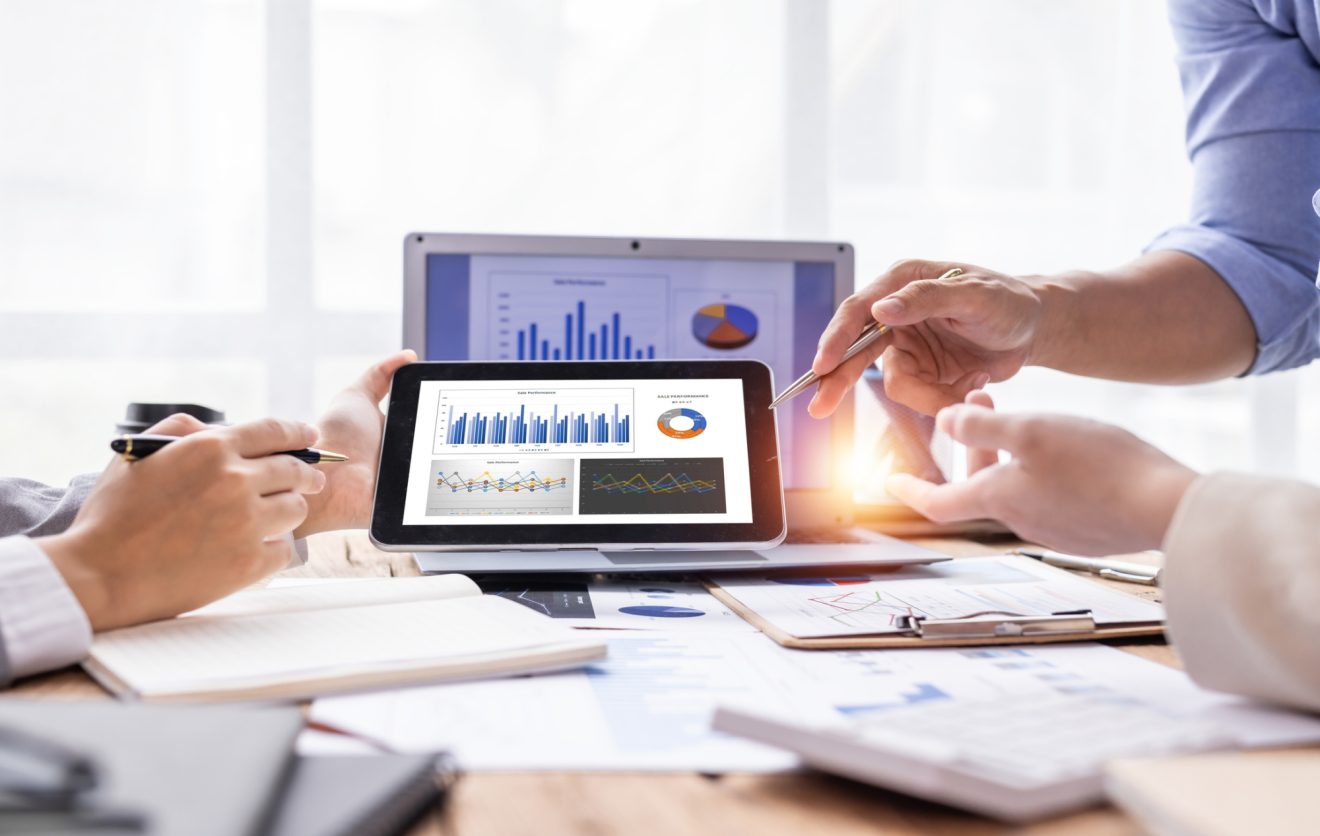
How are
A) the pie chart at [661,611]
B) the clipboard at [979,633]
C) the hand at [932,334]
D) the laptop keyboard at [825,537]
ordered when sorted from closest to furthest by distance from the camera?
the clipboard at [979,633], the pie chart at [661,611], the hand at [932,334], the laptop keyboard at [825,537]

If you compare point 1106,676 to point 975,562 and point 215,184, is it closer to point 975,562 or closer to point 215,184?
point 975,562

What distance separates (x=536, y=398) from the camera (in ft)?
3.23

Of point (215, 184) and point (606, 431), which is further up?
point (215, 184)

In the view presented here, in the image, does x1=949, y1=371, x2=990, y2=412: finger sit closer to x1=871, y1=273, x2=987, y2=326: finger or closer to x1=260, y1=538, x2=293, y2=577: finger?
x1=871, y1=273, x2=987, y2=326: finger

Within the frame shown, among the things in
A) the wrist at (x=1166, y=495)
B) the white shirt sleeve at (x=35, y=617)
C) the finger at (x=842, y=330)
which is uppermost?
the finger at (x=842, y=330)

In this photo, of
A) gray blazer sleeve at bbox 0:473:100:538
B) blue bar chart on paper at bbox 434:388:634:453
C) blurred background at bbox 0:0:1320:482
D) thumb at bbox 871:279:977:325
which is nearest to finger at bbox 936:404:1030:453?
thumb at bbox 871:279:977:325

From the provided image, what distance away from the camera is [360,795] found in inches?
16.4

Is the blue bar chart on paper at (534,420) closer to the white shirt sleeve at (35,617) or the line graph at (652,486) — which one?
the line graph at (652,486)

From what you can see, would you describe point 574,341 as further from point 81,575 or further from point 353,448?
point 81,575

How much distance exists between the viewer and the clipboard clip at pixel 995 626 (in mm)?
732

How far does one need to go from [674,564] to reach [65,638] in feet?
1.72

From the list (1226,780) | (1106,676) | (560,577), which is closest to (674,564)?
(560,577)

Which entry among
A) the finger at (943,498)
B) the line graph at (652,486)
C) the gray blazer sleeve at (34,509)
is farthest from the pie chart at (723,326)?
the gray blazer sleeve at (34,509)

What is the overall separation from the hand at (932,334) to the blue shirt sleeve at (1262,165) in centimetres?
36
